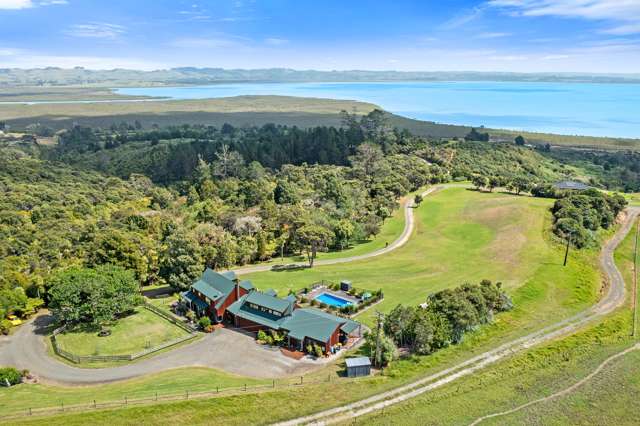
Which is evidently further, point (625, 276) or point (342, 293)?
point (625, 276)

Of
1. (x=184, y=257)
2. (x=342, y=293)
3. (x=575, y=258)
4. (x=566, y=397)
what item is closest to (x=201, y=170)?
(x=184, y=257)

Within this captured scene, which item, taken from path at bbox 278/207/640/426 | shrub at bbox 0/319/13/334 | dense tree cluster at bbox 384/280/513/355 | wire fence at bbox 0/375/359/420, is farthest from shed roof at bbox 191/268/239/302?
path at bbox 278/207/640/426

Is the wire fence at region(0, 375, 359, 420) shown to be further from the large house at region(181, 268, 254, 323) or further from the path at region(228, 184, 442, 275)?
the path at region(228, 184, 442, 275)

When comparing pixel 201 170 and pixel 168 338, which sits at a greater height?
pixel 201 170

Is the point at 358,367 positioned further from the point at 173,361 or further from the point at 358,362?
the point at 173,361

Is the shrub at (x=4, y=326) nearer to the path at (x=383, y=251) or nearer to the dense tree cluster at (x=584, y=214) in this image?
the path at (x=383, y=251)

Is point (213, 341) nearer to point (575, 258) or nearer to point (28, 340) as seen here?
point (28, 340)
